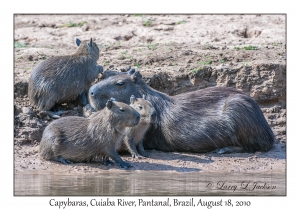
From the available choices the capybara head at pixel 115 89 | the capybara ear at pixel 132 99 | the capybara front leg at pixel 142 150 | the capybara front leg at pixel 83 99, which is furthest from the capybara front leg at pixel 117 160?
the capybara front leg at pixel 83 99

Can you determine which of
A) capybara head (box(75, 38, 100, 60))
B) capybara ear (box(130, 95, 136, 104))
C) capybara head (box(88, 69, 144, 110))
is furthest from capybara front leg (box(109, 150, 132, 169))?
capybara head (box(75, 38, 100, 60))

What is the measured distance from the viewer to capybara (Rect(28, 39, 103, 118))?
11.3 meters

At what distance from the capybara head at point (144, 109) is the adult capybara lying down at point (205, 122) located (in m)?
0.32

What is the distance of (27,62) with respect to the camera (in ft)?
42.8

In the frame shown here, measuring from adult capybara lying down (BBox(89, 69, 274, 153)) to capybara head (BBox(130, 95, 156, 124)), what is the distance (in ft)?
1.05

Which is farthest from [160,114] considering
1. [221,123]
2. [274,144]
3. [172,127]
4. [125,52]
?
[125,52]

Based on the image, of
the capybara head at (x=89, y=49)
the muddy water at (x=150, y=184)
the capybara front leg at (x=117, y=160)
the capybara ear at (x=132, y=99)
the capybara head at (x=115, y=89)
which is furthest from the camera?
the capybara head at (x=89, y=49)

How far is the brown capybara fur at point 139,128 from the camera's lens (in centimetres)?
1044

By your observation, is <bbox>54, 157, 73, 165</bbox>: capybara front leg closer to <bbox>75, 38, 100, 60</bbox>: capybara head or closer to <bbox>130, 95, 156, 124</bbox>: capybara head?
<bbox>130, 95, 156, 124</bbox>: capybara head

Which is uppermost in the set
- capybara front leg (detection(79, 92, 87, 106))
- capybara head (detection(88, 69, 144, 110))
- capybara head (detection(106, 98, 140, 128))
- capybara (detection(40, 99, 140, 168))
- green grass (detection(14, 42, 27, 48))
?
green grass (detection(14, 42, 27, 48))

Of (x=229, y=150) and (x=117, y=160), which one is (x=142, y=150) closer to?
(x=117, y=160)

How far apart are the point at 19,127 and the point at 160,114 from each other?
218 cm

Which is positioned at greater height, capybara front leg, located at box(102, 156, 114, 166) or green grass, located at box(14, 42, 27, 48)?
green grass, located at box(14, 42, 27, 48)

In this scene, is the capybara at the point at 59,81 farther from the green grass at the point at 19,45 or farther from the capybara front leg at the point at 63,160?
the green grass at the point at 19,45
